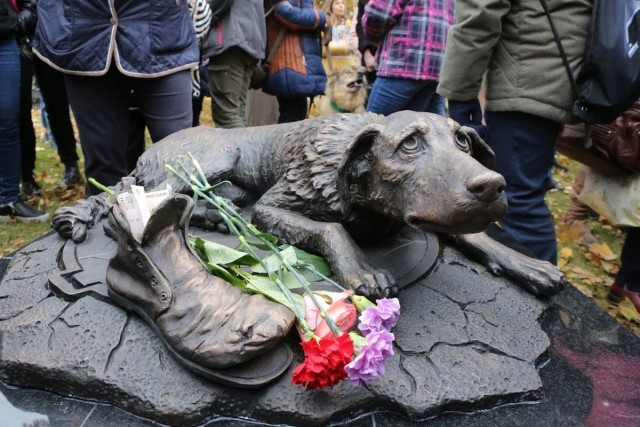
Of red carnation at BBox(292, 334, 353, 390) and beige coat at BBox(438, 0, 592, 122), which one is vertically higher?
beige coat at BBox(438, 0, 592, 122)

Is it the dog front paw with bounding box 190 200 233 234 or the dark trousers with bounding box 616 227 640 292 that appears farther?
the dark trousers with bounding box 616 227 640 292

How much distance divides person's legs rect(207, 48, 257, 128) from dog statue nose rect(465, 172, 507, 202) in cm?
286

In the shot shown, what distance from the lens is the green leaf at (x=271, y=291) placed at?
137 centimetres

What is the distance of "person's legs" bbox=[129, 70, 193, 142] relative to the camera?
266 centimetres

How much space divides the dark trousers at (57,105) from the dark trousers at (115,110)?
1.84 meters

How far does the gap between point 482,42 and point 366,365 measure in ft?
5.74

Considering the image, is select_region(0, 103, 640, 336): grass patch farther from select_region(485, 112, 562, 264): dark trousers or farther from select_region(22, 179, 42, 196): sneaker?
select_region(485, 112, 562, 264): dark trousers

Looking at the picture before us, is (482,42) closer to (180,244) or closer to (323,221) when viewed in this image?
(323,221)

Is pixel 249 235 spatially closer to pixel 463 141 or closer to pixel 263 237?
pixel 263 237

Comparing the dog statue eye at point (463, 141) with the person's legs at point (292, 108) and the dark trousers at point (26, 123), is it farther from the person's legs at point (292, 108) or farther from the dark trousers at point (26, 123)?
the dark trousers at point (26, 123)

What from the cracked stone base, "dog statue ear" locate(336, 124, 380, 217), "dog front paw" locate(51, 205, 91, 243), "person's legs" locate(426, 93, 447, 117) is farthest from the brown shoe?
"dog front paw" locate(51, 205, 91, 243)

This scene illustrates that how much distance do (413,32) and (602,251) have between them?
89.9 inches

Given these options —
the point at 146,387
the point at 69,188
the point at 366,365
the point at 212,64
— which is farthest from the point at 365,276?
the point at 69,188

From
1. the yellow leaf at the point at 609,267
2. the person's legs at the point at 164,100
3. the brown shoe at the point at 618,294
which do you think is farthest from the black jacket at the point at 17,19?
the yellow leaf at the point at 609,267
